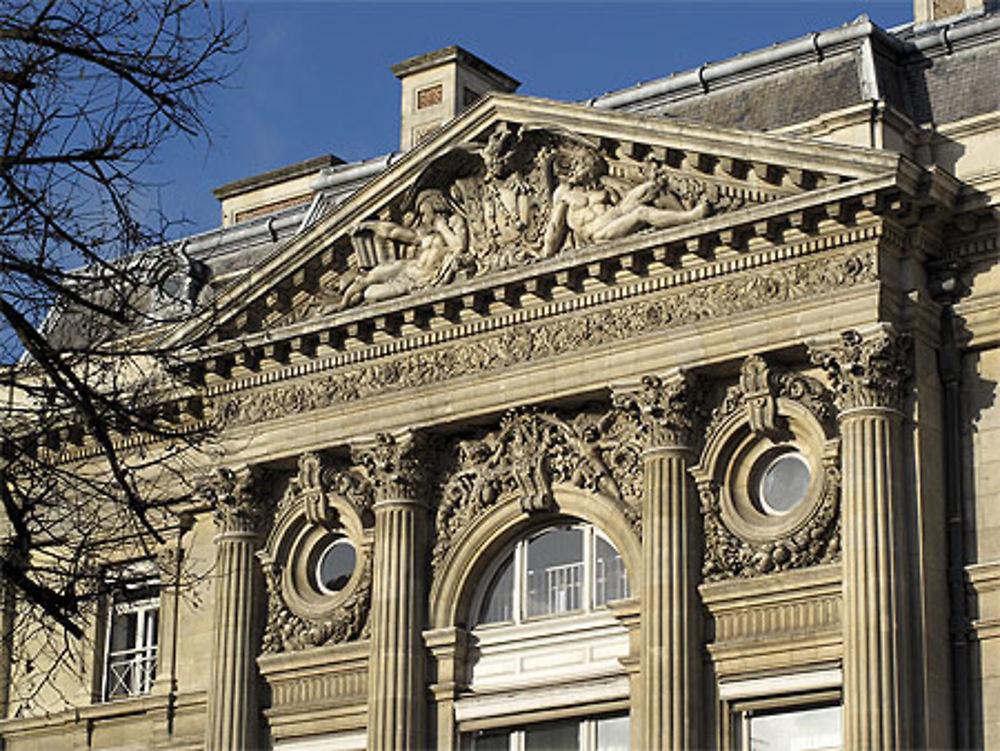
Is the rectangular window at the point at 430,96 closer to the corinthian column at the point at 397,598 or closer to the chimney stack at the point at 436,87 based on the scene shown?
the chimney stack at the point at 436,87

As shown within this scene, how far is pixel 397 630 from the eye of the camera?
32.6 metres

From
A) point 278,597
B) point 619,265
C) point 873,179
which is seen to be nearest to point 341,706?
point 278,597

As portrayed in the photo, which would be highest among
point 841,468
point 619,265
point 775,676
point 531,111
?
point 531,111

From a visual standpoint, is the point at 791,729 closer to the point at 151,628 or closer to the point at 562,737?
the point at 562,737

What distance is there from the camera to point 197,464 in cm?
Answer: 3541

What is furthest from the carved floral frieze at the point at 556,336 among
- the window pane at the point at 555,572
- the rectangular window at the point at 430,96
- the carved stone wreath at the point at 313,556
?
the rectangular window at the point at 430,96

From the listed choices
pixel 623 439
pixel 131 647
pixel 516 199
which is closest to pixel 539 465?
pixel 623 439

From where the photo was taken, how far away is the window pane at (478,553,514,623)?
32.8 meters

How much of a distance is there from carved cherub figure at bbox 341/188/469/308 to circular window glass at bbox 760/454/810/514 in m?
5.15

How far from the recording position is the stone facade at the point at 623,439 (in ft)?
97.1

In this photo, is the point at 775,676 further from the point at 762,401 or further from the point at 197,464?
the point at 197,464

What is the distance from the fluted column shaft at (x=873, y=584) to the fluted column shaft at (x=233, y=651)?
8.82 m

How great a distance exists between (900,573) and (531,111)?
25.8 ft

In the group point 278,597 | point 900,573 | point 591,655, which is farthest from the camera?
point 278,597
